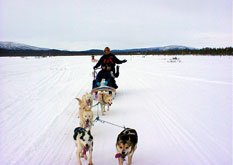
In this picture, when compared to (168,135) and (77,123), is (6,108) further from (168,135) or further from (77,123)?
(168,135)

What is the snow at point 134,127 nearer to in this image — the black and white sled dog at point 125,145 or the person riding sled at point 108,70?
the black and white sled dog at point 125,145

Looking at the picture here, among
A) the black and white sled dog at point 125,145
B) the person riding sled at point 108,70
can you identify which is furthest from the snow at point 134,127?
the person riding sled at point 108,70

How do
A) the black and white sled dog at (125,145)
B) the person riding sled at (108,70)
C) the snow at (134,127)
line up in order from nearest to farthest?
1. the black and white sled dog at (125,145)
2. the snow at (134,127)
3. the person riding sled at (108,70)

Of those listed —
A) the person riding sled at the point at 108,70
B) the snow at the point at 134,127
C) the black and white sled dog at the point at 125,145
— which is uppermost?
the person riding sled at the point at 108,70

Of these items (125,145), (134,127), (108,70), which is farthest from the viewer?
(108,70)

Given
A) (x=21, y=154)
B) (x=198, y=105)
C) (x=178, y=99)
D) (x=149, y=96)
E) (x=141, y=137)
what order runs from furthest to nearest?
1. (x=149, y=96)
2. (x=178, y=99)
3. (x=198, y=105)
4. (x=141, y=137)
5. (x=21, y=154)

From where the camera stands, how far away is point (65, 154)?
10.2 feet

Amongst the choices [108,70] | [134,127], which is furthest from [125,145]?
[108,70]

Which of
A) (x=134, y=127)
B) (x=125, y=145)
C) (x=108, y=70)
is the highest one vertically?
(x=108, y=70)

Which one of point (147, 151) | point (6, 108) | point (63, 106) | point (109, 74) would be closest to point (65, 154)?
point (147, 151)

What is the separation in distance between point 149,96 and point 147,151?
401cm

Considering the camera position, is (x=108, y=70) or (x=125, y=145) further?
(x=108, y=70)

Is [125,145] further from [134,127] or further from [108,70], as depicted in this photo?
[108,70]

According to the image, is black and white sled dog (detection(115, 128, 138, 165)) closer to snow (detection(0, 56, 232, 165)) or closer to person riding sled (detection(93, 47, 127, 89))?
snow (detection(0, 56, 232, 165))
